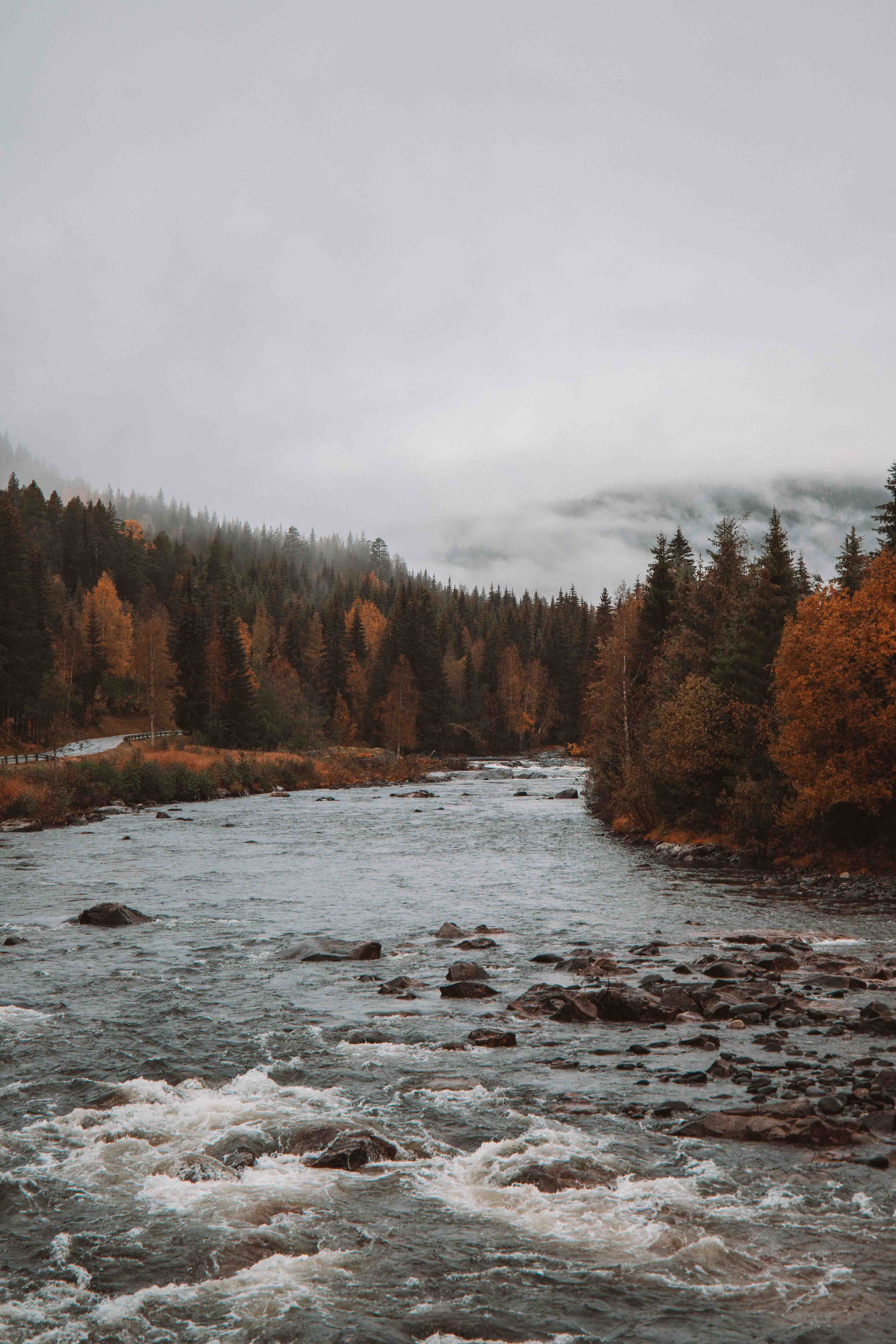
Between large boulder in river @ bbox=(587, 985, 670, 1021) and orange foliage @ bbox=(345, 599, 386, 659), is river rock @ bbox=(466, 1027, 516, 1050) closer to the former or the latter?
large boulder in river @ bbox=(587, 985, 670, 1021)

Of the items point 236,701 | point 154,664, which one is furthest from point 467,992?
point 154,664

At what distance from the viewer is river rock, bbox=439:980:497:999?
1789 cm

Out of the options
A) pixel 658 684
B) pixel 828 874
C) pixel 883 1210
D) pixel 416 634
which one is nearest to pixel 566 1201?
pixel 883 1210

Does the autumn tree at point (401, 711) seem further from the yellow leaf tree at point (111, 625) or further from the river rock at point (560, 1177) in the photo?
the river rock at point (560, 1177)

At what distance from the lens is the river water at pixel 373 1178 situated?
7824 mm

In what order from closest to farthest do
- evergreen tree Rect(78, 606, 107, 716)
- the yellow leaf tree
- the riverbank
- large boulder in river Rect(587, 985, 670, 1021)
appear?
large boulder in river Rect(587, 985, 670, 1021) < the riverbank < evergreen tree Rect(78, 606, 107, 716) < the yellow leaf tree

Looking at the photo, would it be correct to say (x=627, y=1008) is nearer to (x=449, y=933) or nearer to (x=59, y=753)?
(x=449, y=933)

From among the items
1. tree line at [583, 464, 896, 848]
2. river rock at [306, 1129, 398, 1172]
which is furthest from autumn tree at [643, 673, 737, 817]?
river rock at [306, 1129, 398, 1172]

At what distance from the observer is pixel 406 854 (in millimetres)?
40750

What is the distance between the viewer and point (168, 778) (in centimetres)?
6619

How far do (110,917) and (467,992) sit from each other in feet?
37.3

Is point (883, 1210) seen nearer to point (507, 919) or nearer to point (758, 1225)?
point (758, 1225)

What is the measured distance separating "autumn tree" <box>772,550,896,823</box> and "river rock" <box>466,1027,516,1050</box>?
22.7m

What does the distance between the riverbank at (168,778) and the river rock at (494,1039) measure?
125 feet
